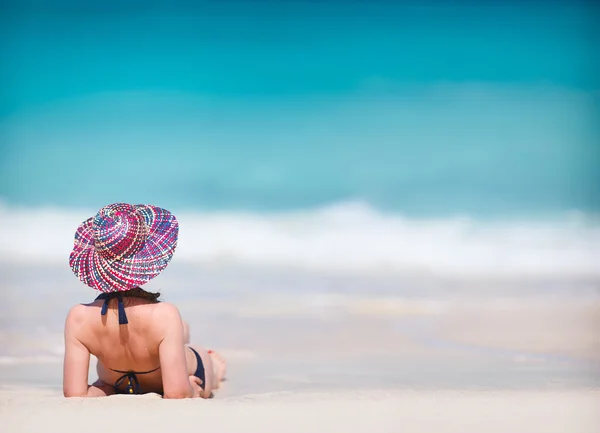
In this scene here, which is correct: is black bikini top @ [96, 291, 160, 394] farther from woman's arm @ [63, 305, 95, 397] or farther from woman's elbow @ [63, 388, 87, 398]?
woman's elbow @ [63, 388, 87, 398]

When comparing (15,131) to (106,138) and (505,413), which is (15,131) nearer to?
(106,138)

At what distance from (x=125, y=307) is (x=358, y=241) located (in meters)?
A: 7.36

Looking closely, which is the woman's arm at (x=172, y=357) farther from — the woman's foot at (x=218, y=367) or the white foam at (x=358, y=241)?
the white foam at (x=358, y=241)

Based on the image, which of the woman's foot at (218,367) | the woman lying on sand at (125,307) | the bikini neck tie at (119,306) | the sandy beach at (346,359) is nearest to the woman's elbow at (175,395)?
the woman lying on sand at (125,307)

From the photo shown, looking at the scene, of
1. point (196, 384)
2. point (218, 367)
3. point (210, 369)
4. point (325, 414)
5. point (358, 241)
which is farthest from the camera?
point (358, 241)

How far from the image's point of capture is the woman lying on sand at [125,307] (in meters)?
2.78

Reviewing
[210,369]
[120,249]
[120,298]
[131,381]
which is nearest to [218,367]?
[210,369]

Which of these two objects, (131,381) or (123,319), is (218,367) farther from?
(123,319)

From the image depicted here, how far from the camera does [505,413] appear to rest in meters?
2.25

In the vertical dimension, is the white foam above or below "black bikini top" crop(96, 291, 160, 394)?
above

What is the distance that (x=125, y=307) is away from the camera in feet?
9.34

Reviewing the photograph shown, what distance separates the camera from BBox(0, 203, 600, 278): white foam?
358 inches

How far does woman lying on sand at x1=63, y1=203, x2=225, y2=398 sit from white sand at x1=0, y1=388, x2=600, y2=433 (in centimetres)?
32

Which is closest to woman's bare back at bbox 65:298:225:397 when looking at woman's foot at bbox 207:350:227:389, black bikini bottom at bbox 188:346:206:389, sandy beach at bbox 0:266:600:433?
sandy beach at bbox 0:266:600:433
